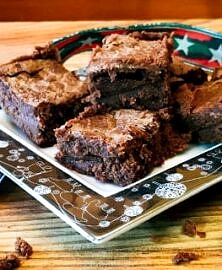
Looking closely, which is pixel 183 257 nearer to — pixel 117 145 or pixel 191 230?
pixel 191 230

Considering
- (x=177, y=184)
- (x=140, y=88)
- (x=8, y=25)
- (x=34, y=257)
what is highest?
(x=8, y=25)

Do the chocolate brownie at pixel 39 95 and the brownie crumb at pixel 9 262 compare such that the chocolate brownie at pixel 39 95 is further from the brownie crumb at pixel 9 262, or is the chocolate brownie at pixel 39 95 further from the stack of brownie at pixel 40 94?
the brownie crumb at pixel 9 262

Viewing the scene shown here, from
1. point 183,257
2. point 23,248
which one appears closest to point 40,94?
point 23,248

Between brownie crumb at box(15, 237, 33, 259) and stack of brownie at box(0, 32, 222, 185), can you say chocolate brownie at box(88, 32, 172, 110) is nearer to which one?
stack of brownie at box(0, 32, 222, 185)

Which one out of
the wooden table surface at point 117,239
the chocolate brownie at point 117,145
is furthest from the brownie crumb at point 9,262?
the chocolate brownie at point 117,145

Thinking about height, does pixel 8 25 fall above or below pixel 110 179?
above

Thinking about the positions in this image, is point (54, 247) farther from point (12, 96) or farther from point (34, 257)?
point (12, 96)

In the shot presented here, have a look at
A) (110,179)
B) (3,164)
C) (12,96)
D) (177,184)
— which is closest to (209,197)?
(177,184)
